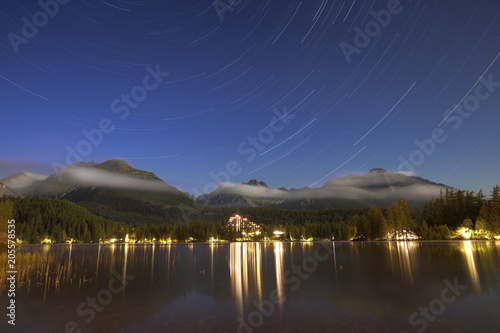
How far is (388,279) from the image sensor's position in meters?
36.3


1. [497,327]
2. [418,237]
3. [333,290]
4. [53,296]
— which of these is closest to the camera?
[497,327]

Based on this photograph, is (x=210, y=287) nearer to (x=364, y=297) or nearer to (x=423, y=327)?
(x=364, y=297)

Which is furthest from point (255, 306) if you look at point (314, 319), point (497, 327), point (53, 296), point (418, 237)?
point (418, 237)

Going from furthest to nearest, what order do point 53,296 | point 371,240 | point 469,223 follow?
1. point 371,240
2. point 469,223
3. point 53,296

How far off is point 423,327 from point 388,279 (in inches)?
789

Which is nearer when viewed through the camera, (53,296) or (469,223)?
(53,296)

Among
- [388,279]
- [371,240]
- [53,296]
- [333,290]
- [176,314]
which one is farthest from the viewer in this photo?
[371,240]

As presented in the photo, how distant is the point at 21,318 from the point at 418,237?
195850 millimetres

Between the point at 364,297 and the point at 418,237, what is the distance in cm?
17781

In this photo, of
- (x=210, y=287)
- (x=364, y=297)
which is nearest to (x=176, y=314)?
(x=210, y=287)

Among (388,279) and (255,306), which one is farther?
(388,279)

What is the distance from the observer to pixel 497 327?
17422 mm

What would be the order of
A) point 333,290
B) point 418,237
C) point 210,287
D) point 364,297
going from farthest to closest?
point 418,237
point 210,287
point 333,290
point 364,297

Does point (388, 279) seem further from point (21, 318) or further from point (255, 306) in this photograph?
point (21, 318)
